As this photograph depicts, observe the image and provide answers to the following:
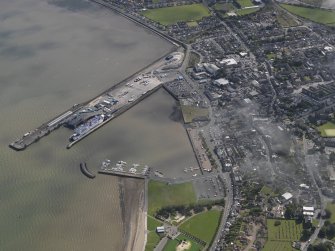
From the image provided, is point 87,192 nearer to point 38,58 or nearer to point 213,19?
point 38,58

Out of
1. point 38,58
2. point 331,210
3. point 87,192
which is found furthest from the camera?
point 38,58

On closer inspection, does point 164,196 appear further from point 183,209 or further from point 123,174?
point 123,174

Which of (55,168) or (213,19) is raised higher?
(213,19)

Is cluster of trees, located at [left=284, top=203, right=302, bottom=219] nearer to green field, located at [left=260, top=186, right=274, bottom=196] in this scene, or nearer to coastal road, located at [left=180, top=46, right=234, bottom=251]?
green field, located at [left=260, top=186, right=274, bottom=196]

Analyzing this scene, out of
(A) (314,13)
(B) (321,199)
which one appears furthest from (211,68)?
(A) (314,13)

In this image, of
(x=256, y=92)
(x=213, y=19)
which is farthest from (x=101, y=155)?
(x=213, y=19)

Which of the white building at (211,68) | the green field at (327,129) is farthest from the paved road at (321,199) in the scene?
the white building at (211,68)
